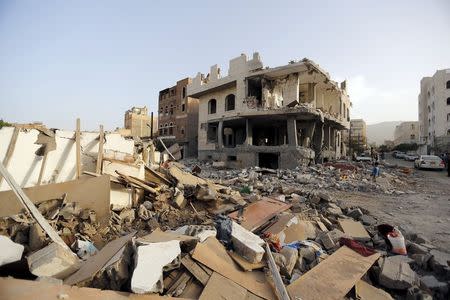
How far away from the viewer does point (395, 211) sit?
23.0 ft

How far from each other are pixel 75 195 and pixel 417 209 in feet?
30.0

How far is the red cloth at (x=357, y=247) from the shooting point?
3736 mm

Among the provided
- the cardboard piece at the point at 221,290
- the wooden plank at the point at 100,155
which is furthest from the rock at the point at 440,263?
the wooden plank at the point at 100,155

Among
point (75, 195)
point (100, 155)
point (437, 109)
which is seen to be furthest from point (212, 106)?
point (437, 109)

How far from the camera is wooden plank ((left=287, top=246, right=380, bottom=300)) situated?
2.80 m

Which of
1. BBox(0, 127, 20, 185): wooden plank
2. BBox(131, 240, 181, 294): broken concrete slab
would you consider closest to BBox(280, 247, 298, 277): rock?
BBox(131, 240, 181, 294): broken concrete slab

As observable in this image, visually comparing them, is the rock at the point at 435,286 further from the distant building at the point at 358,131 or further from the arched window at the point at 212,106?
the distant building at the point at 358,131

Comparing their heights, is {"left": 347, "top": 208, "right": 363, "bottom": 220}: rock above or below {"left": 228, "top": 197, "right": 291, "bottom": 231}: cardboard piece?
below

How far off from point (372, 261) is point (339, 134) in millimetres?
30050

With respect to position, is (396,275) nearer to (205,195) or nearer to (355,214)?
(355,214)

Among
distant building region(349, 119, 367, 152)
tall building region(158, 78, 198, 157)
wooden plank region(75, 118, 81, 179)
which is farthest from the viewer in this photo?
distant building region(349, 119, 367, 152)

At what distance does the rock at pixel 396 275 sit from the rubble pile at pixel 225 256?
0.5 inches

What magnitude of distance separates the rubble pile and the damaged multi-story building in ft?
41.5

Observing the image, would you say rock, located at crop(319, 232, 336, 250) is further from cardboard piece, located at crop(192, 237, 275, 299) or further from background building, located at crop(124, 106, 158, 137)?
background building, located at crop(124, 106, 158, 137)
